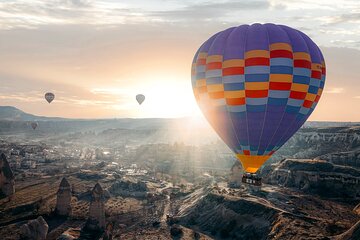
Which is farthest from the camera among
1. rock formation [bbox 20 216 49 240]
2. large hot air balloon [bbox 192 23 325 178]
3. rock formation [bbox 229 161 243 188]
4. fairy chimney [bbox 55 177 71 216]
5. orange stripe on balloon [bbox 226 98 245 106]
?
rock formation [bbox 229 161 243 188]

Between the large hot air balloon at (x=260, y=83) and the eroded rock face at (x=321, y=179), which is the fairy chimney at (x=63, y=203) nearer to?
the large hot air balloon at (x=260, y=83)

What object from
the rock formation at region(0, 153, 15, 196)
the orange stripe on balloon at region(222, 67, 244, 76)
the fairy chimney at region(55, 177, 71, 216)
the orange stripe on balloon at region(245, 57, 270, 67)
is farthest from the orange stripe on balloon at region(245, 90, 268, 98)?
the rock formation at region(0, 153, 15, 196)

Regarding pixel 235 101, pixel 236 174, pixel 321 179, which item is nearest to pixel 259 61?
pixel 235 101

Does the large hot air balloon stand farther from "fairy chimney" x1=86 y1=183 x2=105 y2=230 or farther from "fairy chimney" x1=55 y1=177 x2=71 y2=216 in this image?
"fairy chimney" x1=55 y1=177 x2=71 y2=216

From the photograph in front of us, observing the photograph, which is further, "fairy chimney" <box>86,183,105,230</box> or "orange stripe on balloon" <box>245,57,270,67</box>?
"fairy chimney" <box>86,183,105,230</box>

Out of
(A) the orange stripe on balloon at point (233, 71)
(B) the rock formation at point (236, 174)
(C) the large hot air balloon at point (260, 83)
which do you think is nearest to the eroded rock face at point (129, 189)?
(B) the rock formation at point (236, 174)

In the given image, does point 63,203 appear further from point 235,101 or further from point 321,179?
point 321,179

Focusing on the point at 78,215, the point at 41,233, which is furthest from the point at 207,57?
the point at 78,215
